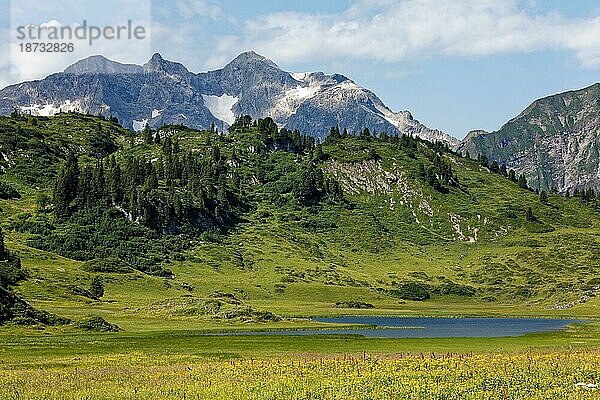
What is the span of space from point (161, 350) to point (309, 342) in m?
23.3

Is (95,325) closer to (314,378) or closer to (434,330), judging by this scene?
(434,330)

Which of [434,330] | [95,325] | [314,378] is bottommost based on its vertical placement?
[434,330]

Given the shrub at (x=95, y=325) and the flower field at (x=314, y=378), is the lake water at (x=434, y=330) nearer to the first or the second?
the shrub at (x=95, y=325)

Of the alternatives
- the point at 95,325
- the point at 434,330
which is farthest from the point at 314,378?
the point at 434,330

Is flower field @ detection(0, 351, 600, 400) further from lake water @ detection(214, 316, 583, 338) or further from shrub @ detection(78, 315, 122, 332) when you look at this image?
lake water @ detection(214, 316, 583, 338)

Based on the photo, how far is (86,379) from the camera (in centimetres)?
5025

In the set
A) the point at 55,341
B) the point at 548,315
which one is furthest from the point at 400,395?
the point at 548,315

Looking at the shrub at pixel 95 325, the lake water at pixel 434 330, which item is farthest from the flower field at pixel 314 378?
the lake water at pixel 434 330

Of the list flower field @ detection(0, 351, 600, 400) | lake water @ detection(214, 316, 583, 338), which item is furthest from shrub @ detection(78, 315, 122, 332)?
flower field @ detection(0, 351, 600, 400)

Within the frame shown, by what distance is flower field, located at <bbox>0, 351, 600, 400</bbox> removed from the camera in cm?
4138

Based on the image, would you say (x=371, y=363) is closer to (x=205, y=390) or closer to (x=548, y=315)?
(x=205, y=390)

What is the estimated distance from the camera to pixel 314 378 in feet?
159

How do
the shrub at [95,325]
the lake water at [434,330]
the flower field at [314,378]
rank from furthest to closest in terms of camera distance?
the lake water at [434,330] → the shrub at [95,325] → the flower field at [314,378]

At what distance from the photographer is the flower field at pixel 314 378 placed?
136ft
